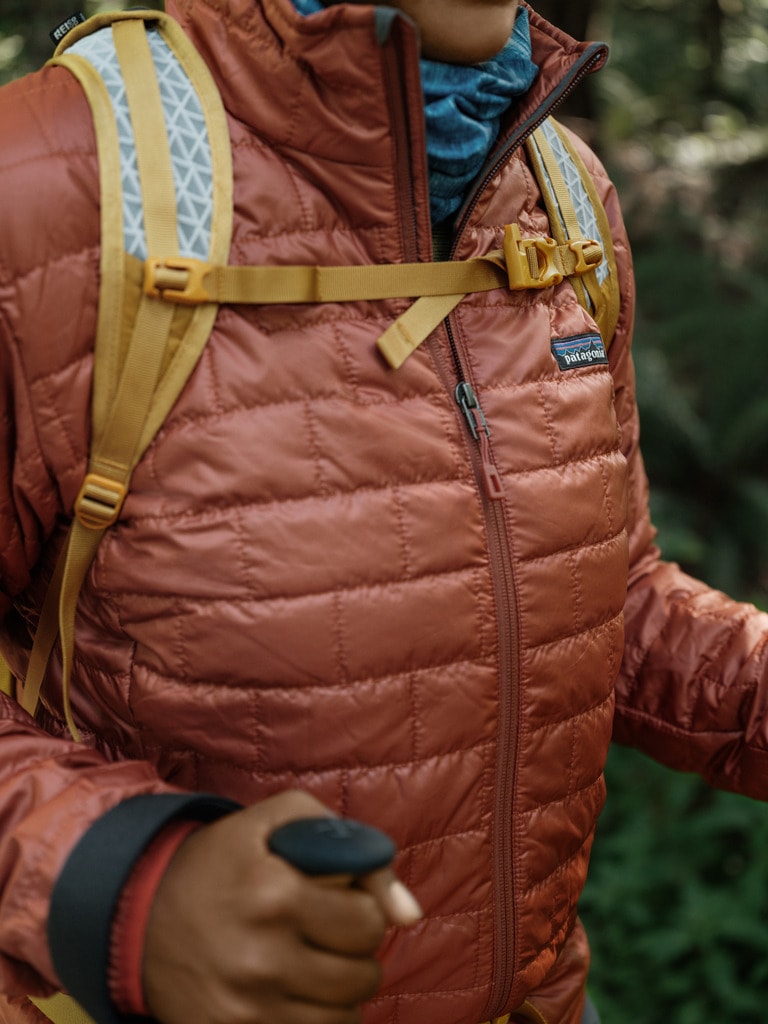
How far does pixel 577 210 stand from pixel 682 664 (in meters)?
0.77

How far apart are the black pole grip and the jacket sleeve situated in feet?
3.05

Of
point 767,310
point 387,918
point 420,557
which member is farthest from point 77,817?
point 767,310

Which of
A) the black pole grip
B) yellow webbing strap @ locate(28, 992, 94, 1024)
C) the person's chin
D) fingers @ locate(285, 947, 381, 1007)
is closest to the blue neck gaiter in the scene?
the person's chin

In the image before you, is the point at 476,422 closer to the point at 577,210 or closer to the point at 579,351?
the point at 579,351

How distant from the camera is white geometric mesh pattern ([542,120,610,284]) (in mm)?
1540

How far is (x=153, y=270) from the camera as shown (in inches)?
44.1

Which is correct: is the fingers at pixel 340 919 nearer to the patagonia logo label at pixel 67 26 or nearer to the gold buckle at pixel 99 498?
the gold buckle at pixel 99 498

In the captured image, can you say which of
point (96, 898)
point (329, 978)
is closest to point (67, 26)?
point (96, 898)

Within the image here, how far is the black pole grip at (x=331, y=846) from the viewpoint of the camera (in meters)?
0.90

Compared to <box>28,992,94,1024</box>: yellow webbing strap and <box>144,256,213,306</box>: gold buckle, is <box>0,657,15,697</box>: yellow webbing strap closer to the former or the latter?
<box>28,992,94,1024</box>: yellow webbing strap

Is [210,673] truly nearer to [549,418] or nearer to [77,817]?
[77,817]

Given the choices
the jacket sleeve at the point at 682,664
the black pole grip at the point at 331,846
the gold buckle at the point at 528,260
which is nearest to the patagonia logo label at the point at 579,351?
the gold buckle at the point at 528,260

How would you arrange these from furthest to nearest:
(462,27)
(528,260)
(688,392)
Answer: (688,392) → (528,260) → (462,27)

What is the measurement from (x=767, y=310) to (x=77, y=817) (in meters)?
5.03
